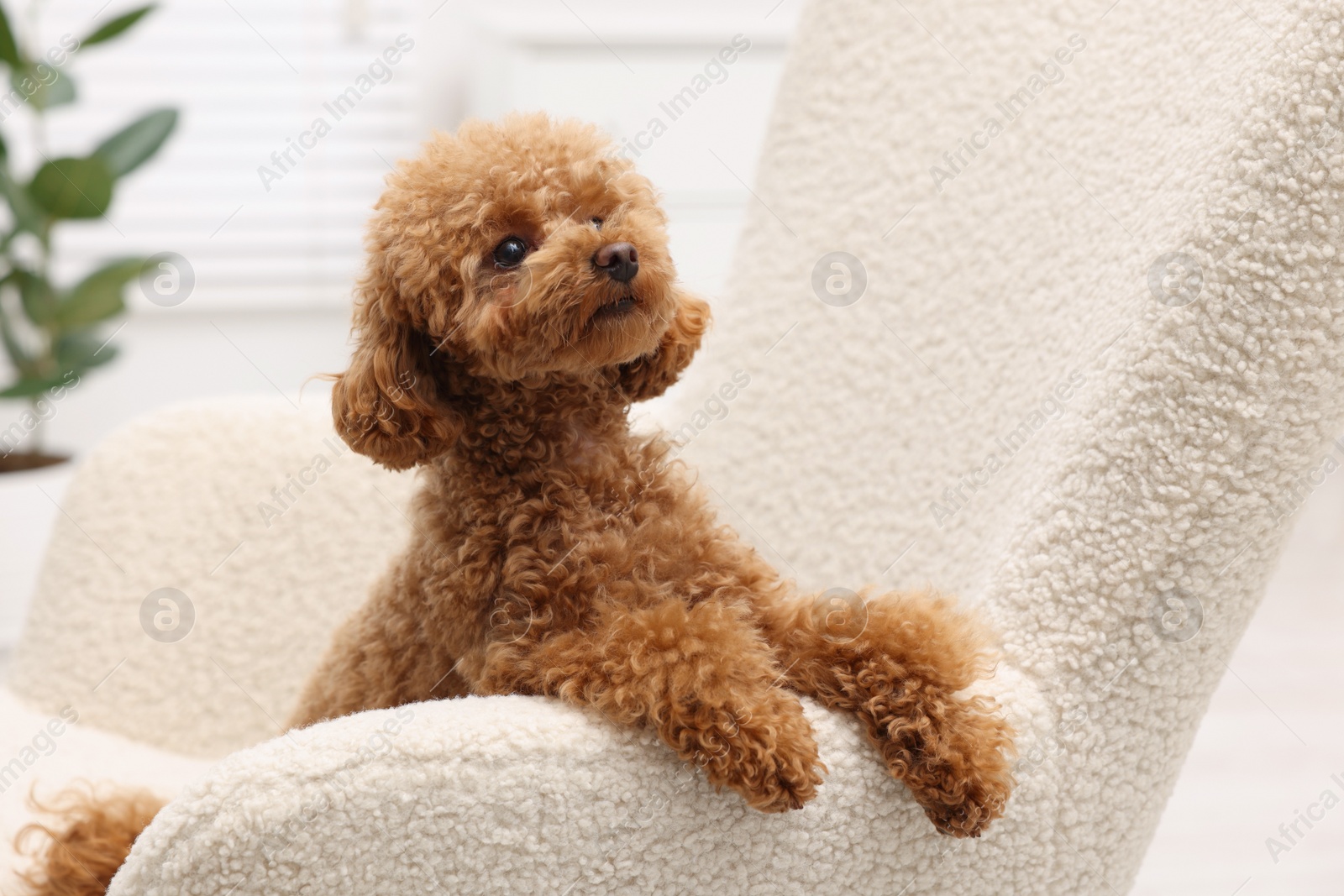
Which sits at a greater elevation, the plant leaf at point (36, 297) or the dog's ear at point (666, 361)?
the dog's ear at point (666, 361)

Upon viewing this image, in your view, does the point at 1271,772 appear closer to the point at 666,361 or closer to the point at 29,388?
the point at 666,361

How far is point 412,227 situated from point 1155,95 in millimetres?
681

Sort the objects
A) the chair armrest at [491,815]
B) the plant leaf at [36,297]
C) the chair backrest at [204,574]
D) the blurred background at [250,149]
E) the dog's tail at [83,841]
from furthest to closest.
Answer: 1. the blurred background at [250,149]
2. the plant leaf at [36,297]
3. the chair backrest at [204,574]
4. the dog's tail at [83,841]
5. the chair armrest at [491,815]

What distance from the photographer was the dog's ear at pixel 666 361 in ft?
2.94

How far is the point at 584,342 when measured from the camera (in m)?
0.78

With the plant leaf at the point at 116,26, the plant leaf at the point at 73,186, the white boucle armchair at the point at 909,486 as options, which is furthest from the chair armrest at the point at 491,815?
the plant leaf at the point at 116,26

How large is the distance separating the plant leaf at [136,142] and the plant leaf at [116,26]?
0.53 feet

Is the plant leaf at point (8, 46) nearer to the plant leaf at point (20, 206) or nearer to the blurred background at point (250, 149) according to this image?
the plant leaf at point (20, 206)

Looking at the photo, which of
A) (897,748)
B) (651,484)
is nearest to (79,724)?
(651,484)

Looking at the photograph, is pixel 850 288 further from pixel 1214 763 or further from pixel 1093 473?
pixel 1214 763

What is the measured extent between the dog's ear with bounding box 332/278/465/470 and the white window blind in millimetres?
2002

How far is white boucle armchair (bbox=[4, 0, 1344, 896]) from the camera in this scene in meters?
0.76

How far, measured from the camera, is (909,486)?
3.95 feet

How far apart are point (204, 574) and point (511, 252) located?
0.74m
